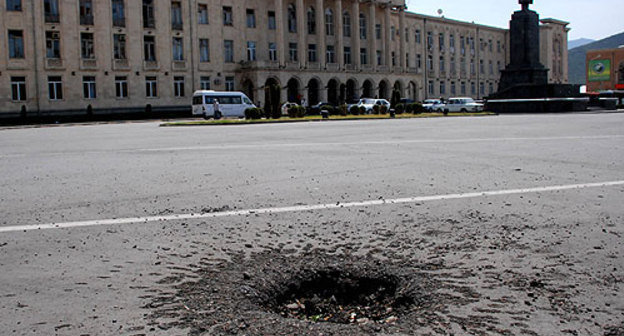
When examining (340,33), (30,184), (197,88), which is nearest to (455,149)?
(30,184)

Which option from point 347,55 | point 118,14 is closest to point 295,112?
point 118,14

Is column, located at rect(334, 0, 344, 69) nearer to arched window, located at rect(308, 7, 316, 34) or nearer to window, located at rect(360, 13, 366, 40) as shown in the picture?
arched window, located at rect(308, 7, 316, 34)

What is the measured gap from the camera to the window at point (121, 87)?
160 feet

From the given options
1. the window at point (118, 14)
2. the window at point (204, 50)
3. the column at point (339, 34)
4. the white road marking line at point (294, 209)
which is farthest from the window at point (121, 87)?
the white road marking line at point (294, 209)

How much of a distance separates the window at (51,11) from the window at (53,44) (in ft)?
3.44

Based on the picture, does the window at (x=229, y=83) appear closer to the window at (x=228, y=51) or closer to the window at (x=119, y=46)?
the window at (x=228, y=51)

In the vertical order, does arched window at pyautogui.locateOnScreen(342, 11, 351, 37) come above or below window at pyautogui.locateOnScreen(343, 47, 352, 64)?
above

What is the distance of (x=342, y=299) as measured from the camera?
342 centimetres

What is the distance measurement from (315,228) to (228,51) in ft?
172

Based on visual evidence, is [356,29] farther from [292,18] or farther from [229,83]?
[229,83]

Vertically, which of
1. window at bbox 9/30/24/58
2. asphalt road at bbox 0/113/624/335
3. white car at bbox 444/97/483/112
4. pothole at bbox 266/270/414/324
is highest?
window at bbox 9/30/24/58

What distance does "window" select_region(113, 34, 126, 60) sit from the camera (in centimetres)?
4859

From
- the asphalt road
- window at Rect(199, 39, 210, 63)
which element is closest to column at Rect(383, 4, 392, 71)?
window at Rect(199, 39, 210, 63)

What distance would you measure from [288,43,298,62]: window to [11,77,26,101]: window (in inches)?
1046
